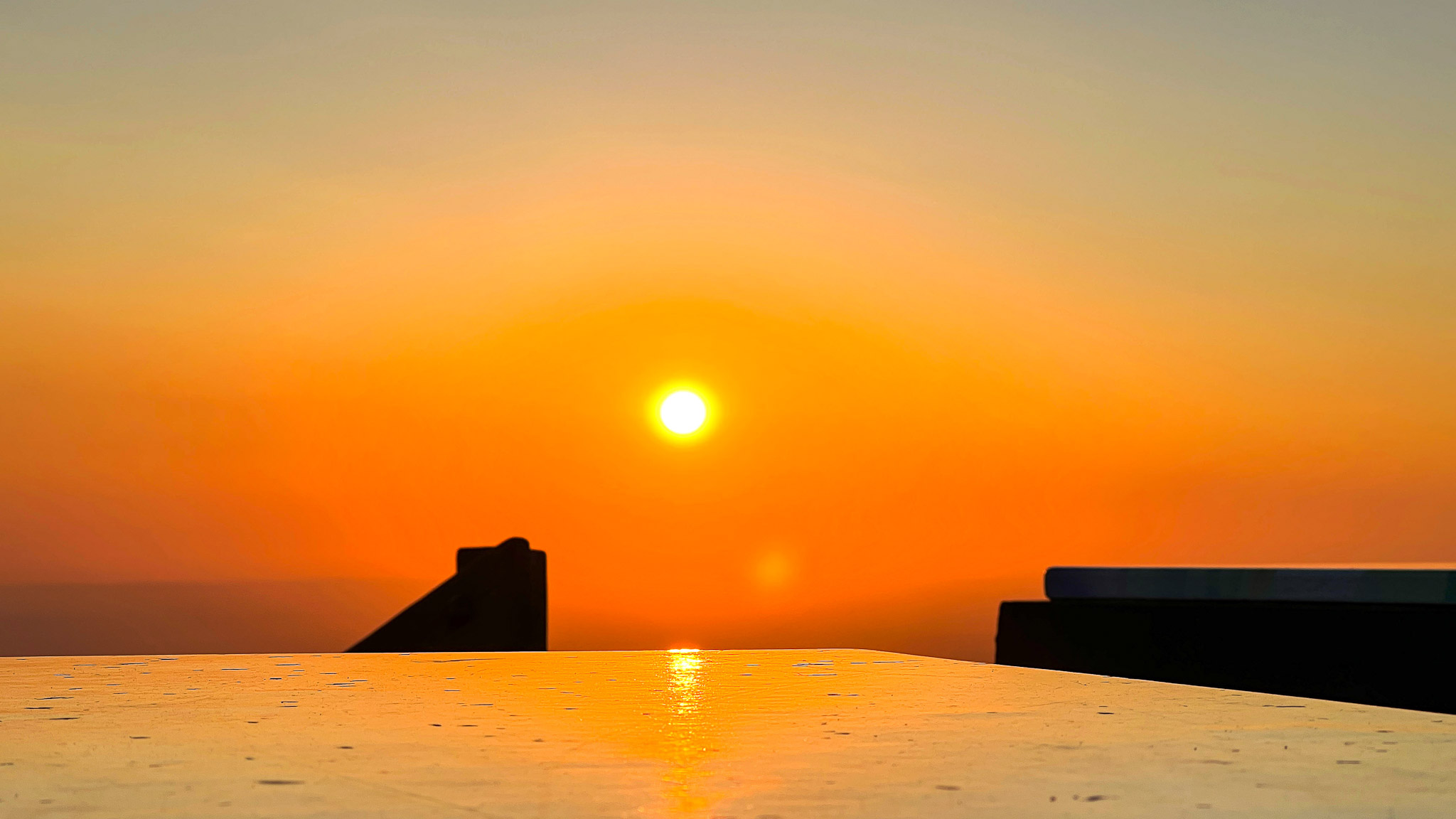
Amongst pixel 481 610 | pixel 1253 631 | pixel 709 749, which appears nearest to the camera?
pixel 709 749

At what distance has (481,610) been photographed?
39.4 feet

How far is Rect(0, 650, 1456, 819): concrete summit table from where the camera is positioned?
6.48ft

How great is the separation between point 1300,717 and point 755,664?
2.61 metres

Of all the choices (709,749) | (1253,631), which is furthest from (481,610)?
(709,749)

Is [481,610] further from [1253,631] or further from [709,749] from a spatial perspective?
[709,749]

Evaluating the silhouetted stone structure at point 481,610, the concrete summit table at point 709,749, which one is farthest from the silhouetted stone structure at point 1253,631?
the silhouetted stone structure at point 481,610

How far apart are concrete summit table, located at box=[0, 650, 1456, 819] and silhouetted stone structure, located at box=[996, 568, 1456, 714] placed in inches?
79.4

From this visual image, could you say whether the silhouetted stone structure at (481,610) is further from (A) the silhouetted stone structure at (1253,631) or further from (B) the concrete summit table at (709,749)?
(B) the concrete summit table at (709,749)

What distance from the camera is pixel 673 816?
1848mm

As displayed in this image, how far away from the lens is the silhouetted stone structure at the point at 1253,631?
5.85 meters

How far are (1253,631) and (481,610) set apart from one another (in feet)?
23.8

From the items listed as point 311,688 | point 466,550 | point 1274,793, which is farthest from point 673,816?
point 466,550

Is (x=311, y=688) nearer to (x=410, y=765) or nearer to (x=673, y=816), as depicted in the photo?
(x=410, y=765)

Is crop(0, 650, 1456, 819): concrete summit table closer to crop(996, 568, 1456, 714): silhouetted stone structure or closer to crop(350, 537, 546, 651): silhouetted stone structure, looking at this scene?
crop(996, 568, 1456, 714): silhouetted stone structure
